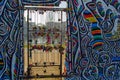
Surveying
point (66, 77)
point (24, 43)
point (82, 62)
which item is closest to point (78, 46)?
point (82, 62)

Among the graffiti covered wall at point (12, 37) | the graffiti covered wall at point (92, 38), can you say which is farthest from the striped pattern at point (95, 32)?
the graffiti covered wall at point (12, 37)

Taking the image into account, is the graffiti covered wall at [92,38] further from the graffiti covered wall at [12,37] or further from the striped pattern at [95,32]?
the graffiti covered wall at [12,37]

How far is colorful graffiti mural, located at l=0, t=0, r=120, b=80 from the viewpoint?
812cm

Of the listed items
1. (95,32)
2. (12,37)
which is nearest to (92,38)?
(95,32)

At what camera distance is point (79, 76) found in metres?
8.60

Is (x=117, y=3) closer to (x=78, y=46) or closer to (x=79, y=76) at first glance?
(x=78, y=46)

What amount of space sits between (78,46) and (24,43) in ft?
5.77

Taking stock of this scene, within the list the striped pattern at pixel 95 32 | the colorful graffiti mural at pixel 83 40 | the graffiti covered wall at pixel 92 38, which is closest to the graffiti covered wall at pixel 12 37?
the colorful graffiti mural at pixel 83 40

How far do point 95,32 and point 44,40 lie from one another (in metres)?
1.69

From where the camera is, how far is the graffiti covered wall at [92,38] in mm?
8438

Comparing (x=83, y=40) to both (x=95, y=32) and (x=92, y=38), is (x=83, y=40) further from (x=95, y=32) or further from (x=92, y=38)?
(x=95, y=32)

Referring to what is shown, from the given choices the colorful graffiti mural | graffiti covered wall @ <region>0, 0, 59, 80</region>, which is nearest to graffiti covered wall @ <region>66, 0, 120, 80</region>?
the colorful graffiti mural

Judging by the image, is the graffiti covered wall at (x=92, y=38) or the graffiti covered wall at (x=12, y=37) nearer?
the graffiti covered wall at (x=12, y=37)

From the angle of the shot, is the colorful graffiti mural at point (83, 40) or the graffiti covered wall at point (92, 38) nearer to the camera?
the colorful graffiti mural at point (83, 40)
